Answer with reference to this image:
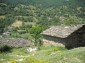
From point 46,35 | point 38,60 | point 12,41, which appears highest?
point 38,60

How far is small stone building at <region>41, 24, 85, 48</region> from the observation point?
149 feet

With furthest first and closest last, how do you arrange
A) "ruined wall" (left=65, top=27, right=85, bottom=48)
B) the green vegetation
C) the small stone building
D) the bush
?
1. the bush
2. "ruined wall" (left=65, top=27, right=85, bottom=48)
3. the small stone building
4. the green vegetation

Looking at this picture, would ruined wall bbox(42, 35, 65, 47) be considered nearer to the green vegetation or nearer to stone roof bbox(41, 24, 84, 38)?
stone roof bbox(41, 24, 84, 38)

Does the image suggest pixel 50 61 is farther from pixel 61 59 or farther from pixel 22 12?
pixel 22 12

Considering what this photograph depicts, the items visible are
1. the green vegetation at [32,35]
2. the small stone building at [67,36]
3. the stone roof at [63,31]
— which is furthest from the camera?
the stone roof at [63,31]

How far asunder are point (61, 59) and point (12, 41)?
38.7 meters

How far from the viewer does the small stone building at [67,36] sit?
4541 cm

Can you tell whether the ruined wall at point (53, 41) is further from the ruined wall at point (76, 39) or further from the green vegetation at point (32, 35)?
the green vegetation at point (32, 35)

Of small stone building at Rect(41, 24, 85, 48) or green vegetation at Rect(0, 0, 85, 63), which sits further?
small stone building at Rect(41, 24, 85, 48)

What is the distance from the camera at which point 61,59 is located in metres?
29.5

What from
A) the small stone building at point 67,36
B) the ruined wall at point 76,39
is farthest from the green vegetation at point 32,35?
the ruined wall at point 76,39

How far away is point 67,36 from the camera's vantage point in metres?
44.7

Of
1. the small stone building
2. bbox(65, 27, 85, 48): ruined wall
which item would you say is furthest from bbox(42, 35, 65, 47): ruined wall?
bbox(65, 27, 85, 48): ruined wall

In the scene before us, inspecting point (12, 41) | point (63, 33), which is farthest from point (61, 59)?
point (12, 41)
